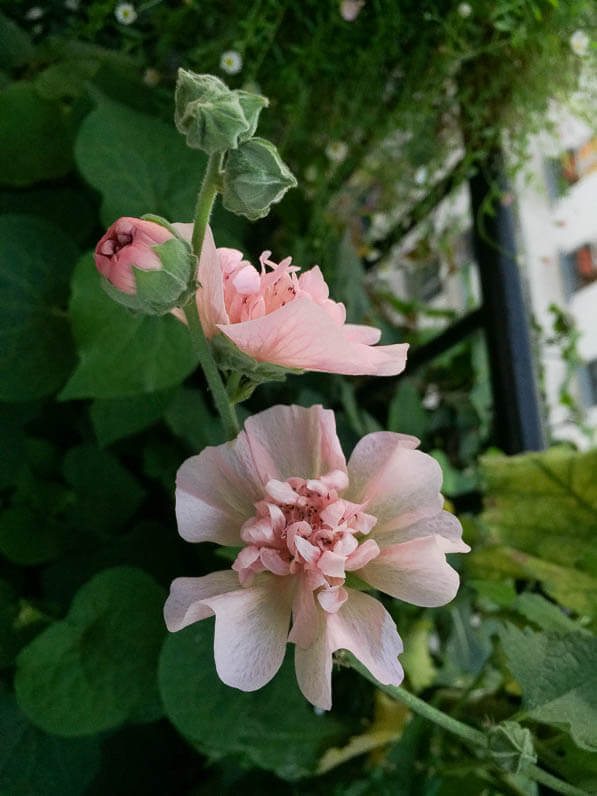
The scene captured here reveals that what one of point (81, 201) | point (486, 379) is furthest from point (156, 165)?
point (486, 379)

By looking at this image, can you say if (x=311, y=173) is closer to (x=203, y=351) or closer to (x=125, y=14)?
(x=125, y=14)

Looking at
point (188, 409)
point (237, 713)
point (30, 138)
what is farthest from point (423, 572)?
point (30, 138)

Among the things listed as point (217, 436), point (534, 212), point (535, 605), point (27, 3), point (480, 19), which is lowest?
point (535, 605)

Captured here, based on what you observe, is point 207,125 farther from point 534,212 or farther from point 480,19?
point 534,212

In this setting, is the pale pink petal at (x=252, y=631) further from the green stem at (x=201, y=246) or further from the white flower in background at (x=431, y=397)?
the white flower in background at (x=431, y=397)

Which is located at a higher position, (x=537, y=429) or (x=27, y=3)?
(x=27, y=3)

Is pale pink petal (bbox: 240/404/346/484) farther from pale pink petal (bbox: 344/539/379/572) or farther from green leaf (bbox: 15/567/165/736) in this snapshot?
green leaf (bbox: 15/567/165/736)

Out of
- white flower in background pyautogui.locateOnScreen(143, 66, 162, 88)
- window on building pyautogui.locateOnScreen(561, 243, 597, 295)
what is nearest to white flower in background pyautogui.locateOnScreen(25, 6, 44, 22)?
white flower in background pyautogui.locateOnScreen(143, 66, 162, 88)
